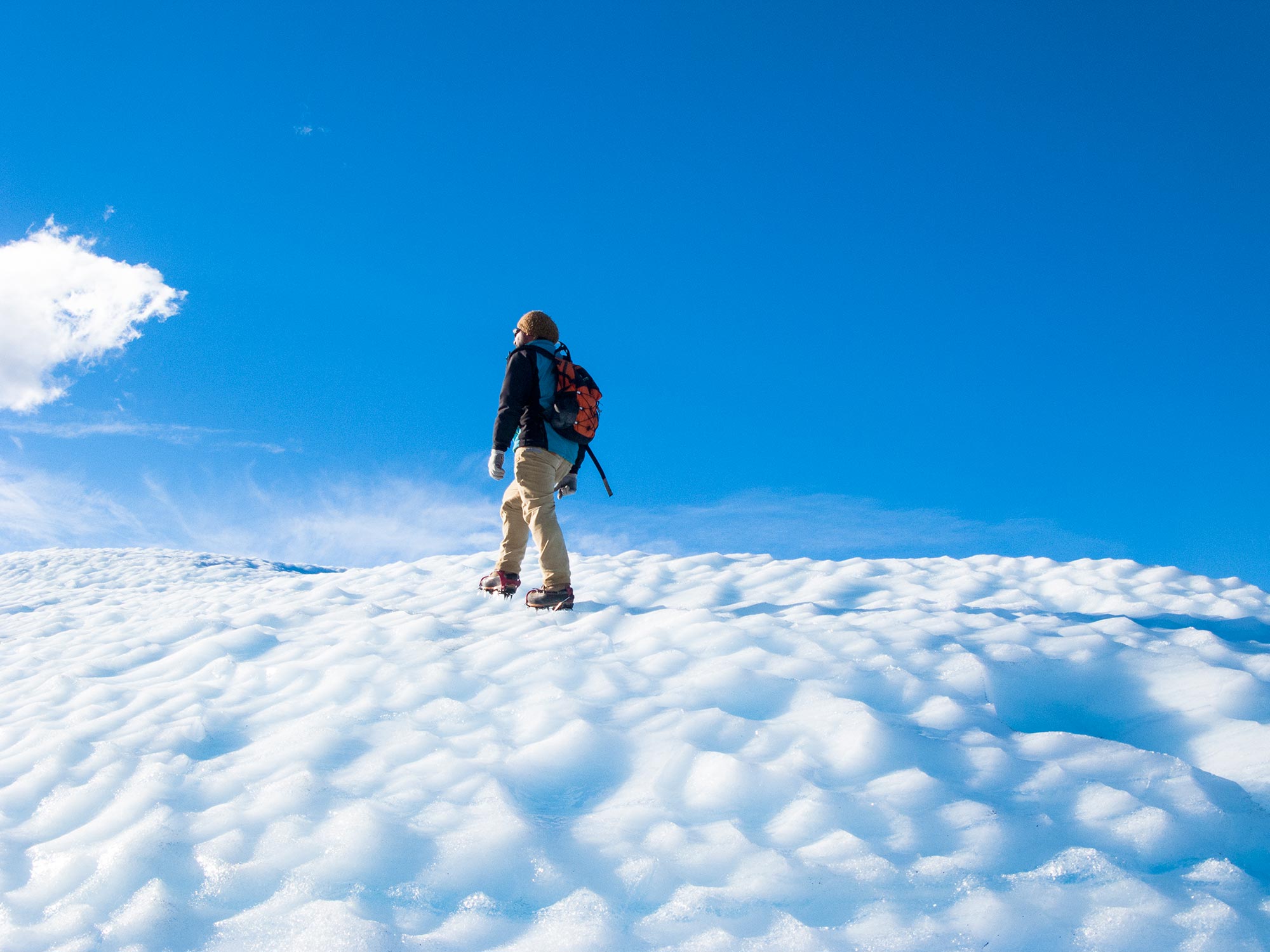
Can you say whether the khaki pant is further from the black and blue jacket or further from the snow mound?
the snow mound

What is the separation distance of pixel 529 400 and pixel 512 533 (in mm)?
1385

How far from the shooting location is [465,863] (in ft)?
10.4

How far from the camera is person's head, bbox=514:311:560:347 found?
668 centimetres

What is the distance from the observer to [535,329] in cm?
670

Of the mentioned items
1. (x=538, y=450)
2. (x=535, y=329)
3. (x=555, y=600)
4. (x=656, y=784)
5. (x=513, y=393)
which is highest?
(x=535, y=329)

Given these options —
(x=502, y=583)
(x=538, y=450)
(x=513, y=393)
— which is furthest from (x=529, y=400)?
(x=502, y=583)

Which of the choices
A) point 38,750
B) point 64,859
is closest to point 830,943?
point 64,859

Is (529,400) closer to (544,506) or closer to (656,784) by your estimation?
(544,506)

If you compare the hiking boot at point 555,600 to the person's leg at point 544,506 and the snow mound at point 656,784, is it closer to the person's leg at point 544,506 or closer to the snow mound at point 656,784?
the person's leg at point 544,506

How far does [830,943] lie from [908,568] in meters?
6.42

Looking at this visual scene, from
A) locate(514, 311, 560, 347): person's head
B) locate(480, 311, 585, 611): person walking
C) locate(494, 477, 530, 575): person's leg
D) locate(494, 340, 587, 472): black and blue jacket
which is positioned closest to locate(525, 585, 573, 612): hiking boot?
locate(480, 311, 585, 611): person walking

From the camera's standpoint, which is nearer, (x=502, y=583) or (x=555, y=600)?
(x=555, y=600)

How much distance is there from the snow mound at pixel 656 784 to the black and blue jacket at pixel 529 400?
59.3 inches

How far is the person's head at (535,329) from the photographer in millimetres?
6684
